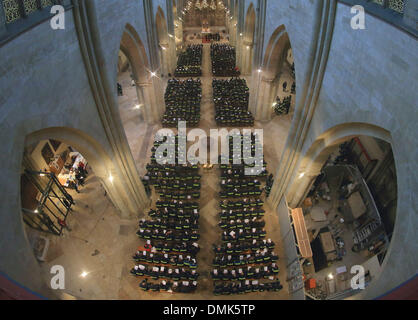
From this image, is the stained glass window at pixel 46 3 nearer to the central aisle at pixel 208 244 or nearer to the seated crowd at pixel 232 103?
the central aisle at pixel 208 244

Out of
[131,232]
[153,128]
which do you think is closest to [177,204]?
[131,232]

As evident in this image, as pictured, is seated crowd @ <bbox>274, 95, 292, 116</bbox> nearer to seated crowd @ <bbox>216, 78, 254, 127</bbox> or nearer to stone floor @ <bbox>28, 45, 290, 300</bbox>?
seated crowd @ <bbox>216, 78, 254, 127</bbox>

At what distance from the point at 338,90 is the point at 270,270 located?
24.7 feet

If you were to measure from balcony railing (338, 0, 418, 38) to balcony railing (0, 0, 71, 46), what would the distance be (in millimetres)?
7657

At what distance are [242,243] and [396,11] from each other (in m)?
9.82

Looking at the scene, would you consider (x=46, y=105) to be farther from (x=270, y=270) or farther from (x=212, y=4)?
(x=212, y=4)

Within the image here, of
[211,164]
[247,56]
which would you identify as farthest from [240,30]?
[211,164]

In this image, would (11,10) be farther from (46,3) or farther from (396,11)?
(396,11)

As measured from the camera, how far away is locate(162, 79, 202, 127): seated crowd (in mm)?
18062

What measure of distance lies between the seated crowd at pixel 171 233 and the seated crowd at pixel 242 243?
125 centimetres

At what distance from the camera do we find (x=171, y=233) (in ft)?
37.8

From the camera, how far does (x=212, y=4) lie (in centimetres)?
3766

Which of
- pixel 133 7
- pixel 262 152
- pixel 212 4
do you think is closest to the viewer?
pixel 133 7

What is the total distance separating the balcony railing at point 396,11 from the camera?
4.58 meters
